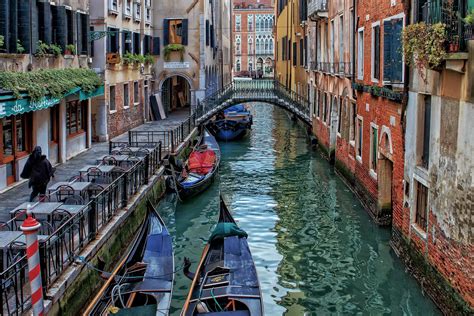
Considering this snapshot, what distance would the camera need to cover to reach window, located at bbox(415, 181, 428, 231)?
369 inches

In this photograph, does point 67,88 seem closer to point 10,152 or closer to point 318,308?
point 10,152

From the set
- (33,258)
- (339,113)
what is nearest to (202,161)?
(339,113)

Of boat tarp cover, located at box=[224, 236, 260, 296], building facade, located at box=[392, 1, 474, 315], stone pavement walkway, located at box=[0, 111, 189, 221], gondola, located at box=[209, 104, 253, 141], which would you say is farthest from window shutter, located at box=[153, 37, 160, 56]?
boat tarp cover, located at box=[224, 236, 260, 296]

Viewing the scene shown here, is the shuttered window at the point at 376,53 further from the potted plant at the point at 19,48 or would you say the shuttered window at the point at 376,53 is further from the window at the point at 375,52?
the potted plant at the point at 19,48

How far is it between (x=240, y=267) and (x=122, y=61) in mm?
15171

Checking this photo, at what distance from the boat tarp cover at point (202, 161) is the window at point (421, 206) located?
8755 millimetres

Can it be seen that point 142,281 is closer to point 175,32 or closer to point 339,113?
point 339,113

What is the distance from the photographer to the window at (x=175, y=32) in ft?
92.6

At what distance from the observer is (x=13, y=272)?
692 cm

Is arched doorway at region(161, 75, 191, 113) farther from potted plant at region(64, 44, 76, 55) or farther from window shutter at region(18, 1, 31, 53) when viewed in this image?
window shutter at region(18, 1, 31, 53)

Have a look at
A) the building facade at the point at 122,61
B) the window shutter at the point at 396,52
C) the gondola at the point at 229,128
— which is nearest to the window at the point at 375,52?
the window shutter at the point at 396,52

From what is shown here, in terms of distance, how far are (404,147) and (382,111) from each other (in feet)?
6.97

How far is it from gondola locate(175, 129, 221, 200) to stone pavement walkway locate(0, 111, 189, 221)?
228 cm

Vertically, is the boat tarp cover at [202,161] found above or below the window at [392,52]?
below
